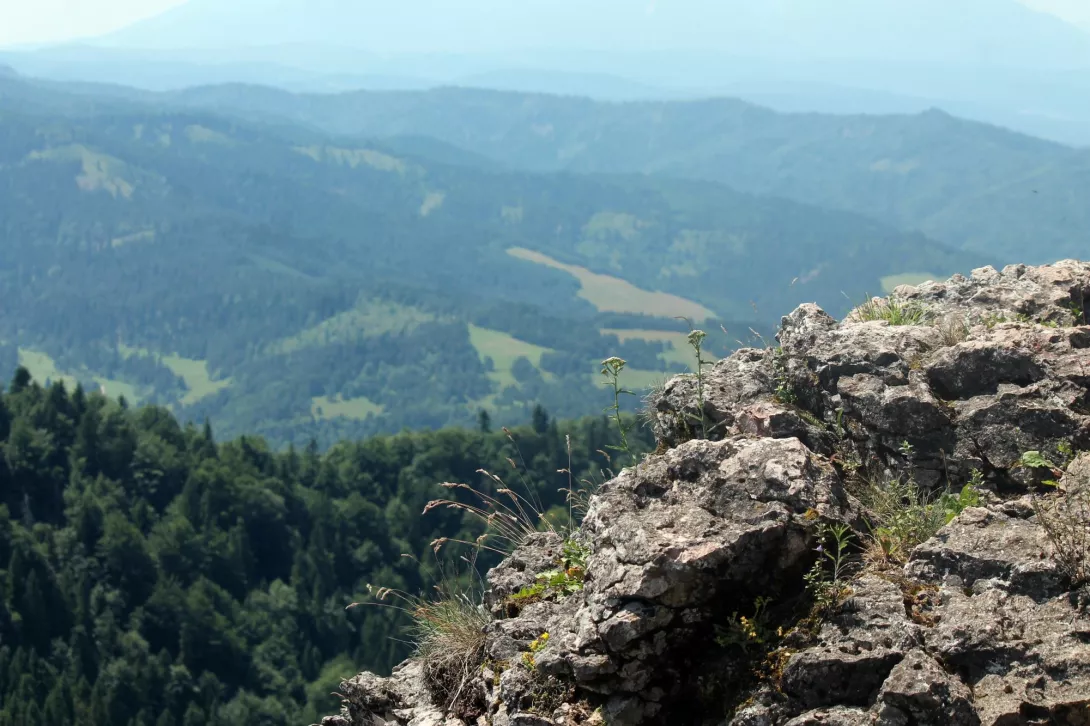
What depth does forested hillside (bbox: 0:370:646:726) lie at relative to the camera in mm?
96625

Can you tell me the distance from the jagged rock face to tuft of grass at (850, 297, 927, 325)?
0.35m

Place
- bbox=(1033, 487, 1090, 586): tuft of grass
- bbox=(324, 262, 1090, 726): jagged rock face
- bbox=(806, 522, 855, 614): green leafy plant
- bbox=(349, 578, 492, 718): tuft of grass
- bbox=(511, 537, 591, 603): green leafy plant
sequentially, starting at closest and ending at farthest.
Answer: bbox=(324, 262, 1090, 726): jagged rock face < bbox=(1033, 487, 1090, 586): tuft of grass < bbox=(806, 522, 855, 614): green leafy plant < bbox=(349, 578, 492, 718): tuft of grass < bbox=(511, 537, 591, 603): green leafy plant

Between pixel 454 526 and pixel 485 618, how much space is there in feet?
417

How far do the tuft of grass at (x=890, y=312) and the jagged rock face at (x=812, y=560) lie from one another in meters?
0.35

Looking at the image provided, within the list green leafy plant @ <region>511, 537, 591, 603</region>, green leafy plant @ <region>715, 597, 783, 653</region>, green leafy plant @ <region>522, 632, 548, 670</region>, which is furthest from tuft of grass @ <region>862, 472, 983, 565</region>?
green leafy plant @ <region>522, 632, 548, 670</region>

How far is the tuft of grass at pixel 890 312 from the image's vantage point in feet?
32.2

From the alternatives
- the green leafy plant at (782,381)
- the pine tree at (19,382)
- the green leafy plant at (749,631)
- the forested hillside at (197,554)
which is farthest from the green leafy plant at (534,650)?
the pine tree at (19,382)

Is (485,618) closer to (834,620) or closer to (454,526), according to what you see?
(834,620)

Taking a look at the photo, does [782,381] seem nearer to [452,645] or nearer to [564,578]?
[564,578]

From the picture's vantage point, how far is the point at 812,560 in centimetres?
706

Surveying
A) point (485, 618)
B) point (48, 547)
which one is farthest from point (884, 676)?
point (48, 547)

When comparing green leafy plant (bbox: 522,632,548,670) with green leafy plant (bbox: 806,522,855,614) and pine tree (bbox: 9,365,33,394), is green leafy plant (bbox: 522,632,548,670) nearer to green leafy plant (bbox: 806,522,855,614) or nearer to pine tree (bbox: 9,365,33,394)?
green leafy plant (bbox: 806,522,855,614)

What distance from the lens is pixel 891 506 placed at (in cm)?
770

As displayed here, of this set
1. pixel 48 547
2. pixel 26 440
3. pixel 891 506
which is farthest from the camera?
pixel 26 440
